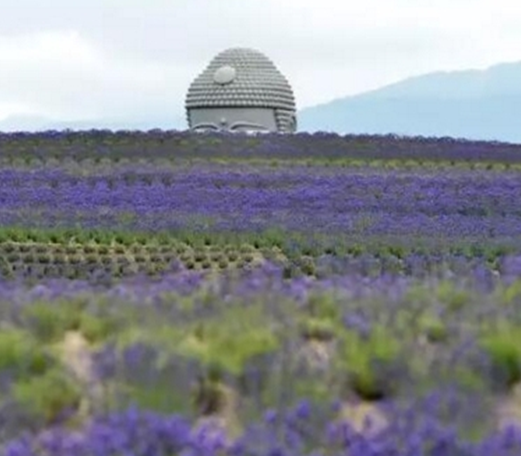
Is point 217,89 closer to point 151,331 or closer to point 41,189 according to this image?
point 41,189

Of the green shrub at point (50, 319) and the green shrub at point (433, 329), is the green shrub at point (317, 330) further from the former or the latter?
the green shrub at point (50, 319)

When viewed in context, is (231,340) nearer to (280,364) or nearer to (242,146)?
(280,364)

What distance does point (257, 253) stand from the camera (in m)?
21.9

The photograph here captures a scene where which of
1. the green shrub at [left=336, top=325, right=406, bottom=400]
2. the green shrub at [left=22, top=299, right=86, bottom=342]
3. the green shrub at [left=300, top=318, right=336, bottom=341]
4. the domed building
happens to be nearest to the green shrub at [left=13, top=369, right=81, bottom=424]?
the green shrub at [left=22, top=299, right=86, bottom=342]

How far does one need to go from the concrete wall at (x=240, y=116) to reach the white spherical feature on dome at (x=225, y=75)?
3.67 ft

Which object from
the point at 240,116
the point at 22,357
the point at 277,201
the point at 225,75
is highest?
the point at 225,75

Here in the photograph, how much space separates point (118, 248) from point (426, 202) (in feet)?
23.7

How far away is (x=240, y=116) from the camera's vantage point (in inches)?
2394

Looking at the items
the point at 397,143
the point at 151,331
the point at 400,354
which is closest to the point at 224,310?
the point at 151,331

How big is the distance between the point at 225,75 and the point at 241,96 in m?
1.13

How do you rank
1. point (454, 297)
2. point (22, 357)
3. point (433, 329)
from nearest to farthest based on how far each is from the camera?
point (22, 357) < point (433, 329) < point (454, 297)

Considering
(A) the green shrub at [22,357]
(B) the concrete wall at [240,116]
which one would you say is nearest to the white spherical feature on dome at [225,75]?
(B) the concrete wall at [240,116]

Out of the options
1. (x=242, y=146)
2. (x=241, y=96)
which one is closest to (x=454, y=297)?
(x=242, y=146)

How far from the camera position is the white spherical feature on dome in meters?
60.9
